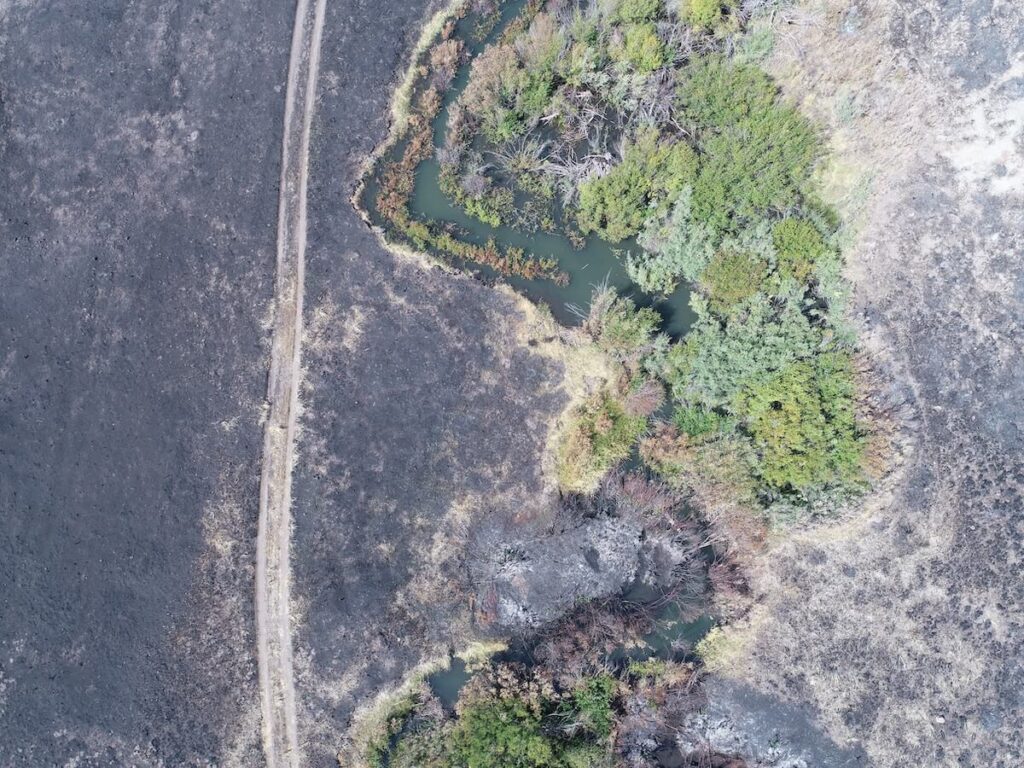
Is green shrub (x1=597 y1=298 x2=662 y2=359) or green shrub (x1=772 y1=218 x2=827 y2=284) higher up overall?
green shrub (x1=772 y1=218 x2=827 y2=284)

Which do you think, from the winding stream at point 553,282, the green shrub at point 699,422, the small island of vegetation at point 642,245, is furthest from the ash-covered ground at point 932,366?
the winding stream at point 553,282

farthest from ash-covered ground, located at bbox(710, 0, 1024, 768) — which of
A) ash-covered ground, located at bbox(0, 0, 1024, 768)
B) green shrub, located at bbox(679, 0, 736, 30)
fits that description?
green shrub, located at bbox(679, 0, 736, 30)

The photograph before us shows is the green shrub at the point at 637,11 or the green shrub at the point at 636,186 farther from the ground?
the green shrub at the point at 637,11

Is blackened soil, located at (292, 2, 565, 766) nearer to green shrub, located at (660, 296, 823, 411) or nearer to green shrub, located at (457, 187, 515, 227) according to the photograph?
green shrub, located at (457, 187, 515, 227)

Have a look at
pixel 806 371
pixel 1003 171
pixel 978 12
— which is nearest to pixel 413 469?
Answer: pixel 806 371

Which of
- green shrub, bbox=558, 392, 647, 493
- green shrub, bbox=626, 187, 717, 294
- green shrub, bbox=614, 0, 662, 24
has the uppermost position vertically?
green shrub, bbox=614, 0, 662, 24

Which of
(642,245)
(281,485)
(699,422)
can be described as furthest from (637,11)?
(281,485)

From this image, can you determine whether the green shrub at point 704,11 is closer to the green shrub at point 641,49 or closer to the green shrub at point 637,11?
the green shrub at point 637,11
